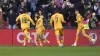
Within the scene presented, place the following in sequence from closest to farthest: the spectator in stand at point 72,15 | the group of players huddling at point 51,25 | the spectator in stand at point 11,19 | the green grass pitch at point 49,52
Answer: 1. the green grass pitch at point 49,52
2. the group of players huddling at point 51,25
3. the spectator in stand at point 72,15
4. the spectator in stand at point 11,19

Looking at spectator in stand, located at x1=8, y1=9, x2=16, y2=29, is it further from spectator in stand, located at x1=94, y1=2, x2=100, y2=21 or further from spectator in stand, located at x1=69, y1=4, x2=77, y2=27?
spectator in stand, located at x1=94, y1=2, x2=100, y2=21

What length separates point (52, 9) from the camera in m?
28.0

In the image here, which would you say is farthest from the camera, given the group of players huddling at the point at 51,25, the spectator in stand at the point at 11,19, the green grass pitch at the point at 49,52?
the spectator in stand at the point at 11,19

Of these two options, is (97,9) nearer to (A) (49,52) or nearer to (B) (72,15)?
(B) (72,15)

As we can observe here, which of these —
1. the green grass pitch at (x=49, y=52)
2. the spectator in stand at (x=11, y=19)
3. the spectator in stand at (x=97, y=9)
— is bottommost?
the green grass pitch at (x=49, y=52)

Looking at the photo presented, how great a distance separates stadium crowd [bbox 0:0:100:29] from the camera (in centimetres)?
2756

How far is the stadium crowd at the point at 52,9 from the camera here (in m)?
27.6

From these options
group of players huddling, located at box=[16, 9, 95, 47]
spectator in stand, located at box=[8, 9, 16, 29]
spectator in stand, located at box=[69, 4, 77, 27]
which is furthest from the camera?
spectator in stand, located at box=[8, 9, 16, 29]

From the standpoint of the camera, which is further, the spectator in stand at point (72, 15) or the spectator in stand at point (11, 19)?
the spectator in stand at point (11, 19)

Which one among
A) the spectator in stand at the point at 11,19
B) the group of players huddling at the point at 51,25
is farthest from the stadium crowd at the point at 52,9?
the group of players huddling at the point at 51,25

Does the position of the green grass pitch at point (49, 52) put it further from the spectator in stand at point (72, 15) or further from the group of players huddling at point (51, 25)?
the spectator in stand at point (72, 15)

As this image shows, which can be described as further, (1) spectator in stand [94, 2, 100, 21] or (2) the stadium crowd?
(1) spectator in stand [94, 2, 100, 21]

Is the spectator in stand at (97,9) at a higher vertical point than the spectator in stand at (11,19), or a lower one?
higher

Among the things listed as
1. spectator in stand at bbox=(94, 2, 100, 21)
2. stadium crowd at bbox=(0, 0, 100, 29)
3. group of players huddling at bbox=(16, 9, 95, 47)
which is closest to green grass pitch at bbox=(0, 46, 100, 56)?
group of players huddling at bbox=(16, 9, 95, 47)
